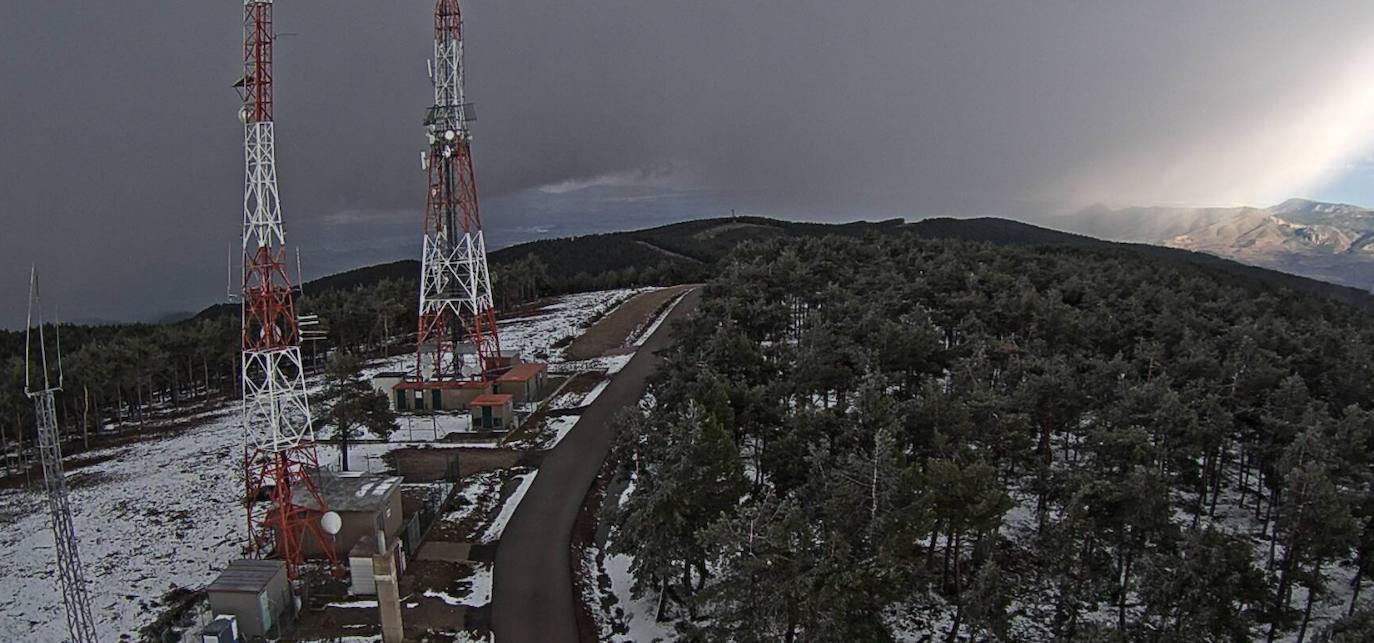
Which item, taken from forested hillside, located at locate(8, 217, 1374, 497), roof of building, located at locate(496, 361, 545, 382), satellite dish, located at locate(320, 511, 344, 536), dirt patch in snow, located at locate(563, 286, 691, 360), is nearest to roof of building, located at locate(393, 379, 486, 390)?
roof of building, located at locate(496, 361, 545, 382)

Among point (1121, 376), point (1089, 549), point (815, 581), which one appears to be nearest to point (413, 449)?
point (815, 581)

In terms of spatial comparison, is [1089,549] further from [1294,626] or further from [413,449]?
[413,449]

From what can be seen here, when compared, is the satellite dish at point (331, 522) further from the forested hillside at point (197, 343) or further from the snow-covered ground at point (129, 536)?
the forested hillside at point (197, 343)

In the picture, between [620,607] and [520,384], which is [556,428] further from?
[620,607]

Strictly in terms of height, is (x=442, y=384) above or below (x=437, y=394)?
above

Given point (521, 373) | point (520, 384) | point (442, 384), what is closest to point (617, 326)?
point (521, 373)

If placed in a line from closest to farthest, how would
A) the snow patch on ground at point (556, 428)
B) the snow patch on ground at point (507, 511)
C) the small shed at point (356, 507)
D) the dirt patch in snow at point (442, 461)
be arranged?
the small shed at point (356, 507)
the snow patch on ground at point (507, 511)
the dirt patch in snow at point (442, 461)
the snow patch on ground at point (556, 428)

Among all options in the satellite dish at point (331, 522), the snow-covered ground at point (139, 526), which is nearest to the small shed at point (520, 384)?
the snow-covered ground at point (139, 526)
